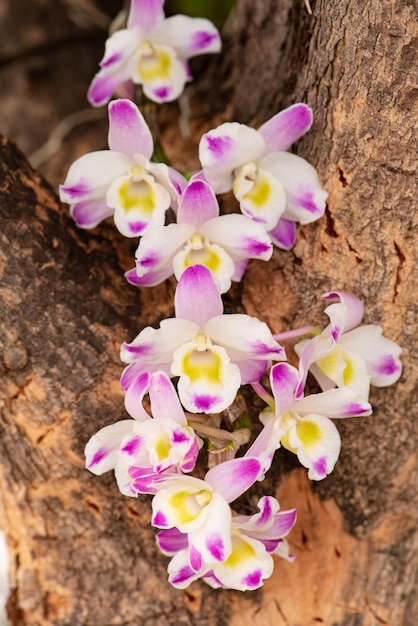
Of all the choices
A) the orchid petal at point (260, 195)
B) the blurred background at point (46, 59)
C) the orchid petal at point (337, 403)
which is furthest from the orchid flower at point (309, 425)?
the blurred background at point (46, 59)

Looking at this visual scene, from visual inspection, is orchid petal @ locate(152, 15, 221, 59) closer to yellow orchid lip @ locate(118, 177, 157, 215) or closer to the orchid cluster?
the orchid cluster

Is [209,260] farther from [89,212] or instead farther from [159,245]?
[89,212]

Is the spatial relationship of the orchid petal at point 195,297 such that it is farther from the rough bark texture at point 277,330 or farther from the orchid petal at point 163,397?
the rough bark texture at point 277,330

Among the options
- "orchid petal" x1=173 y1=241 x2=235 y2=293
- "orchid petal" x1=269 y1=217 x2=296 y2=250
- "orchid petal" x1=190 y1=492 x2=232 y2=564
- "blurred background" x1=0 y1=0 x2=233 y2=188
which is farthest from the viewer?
"blurred background" x1=0 y1=0 x2=233 y2=188

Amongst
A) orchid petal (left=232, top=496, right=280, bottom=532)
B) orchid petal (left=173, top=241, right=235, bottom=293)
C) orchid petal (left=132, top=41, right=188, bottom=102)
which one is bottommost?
orchid petal (left=232, top=496, right=280, bottom=532)

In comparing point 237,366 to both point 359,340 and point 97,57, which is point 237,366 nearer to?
point 359,340

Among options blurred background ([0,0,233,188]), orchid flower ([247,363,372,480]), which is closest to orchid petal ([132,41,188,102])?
orchid flower ([247,363,372,480])

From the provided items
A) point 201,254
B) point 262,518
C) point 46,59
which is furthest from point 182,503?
point 46,59
